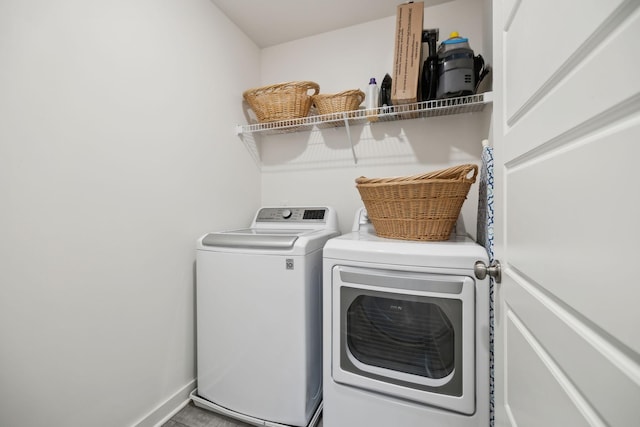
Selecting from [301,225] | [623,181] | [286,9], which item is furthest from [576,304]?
[286,9]

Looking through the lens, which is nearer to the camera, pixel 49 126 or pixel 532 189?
pixel 532 189

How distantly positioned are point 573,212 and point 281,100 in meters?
1.62

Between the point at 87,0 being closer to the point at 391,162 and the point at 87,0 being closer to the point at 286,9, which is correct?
the point at 286,9

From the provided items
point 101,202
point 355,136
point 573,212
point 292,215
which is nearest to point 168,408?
point 101,202

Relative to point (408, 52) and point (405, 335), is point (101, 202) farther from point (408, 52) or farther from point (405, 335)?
point (408, 52)

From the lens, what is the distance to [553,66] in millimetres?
469

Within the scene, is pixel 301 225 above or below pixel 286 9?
below

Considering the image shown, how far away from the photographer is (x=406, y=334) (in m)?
1.08

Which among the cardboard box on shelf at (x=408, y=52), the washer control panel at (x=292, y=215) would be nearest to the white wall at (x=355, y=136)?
the washer control panel at (x=292, y=215)

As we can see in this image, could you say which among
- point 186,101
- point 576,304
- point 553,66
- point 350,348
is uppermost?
point 186,101

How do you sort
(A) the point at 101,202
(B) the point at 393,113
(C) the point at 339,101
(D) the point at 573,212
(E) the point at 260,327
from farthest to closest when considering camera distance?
(C) the point at 339,101
(B) the point at 393,113
(E) the point at 260,327
(A) the point at 101,202
(D) the point at 573,212

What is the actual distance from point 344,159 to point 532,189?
4.68 ft

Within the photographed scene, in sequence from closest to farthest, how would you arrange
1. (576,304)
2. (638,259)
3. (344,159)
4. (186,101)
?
1. (638,259)
2. (576,304)
3. (186,101)
4. (344,159)

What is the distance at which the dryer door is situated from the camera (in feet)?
3.21
